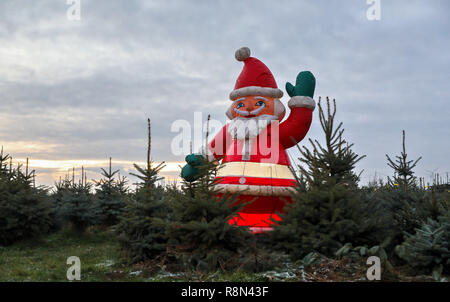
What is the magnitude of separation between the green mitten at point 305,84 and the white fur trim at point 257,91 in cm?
48

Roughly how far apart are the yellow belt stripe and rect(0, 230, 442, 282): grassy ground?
10.6 feet

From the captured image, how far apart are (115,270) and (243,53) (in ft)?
21.9

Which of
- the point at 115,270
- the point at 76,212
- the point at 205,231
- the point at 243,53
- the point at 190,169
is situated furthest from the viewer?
the point at 76,212

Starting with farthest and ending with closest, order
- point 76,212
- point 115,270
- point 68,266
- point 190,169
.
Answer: point 76,212, point 190,169, point 68,266, point 115,270

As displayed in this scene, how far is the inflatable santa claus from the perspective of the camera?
32.8 ft

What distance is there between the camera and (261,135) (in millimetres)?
10570

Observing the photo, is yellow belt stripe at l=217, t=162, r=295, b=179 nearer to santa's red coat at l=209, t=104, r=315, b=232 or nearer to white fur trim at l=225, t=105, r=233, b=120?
santa's red coat at l=209, t=104, r=315, b=232

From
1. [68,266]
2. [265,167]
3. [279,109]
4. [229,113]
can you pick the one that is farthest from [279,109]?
[68,266]

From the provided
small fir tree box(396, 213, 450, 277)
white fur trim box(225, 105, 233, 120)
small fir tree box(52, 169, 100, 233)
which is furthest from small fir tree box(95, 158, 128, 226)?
small fir tree box(396, 213, 450, 277)

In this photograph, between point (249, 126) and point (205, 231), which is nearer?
point (205, 231)

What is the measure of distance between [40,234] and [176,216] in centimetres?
698

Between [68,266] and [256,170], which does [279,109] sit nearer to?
[256,170]

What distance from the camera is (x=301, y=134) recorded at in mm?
10859

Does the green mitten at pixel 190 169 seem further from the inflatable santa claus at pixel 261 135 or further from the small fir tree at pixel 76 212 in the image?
the small fir tree at pixel 76 212
